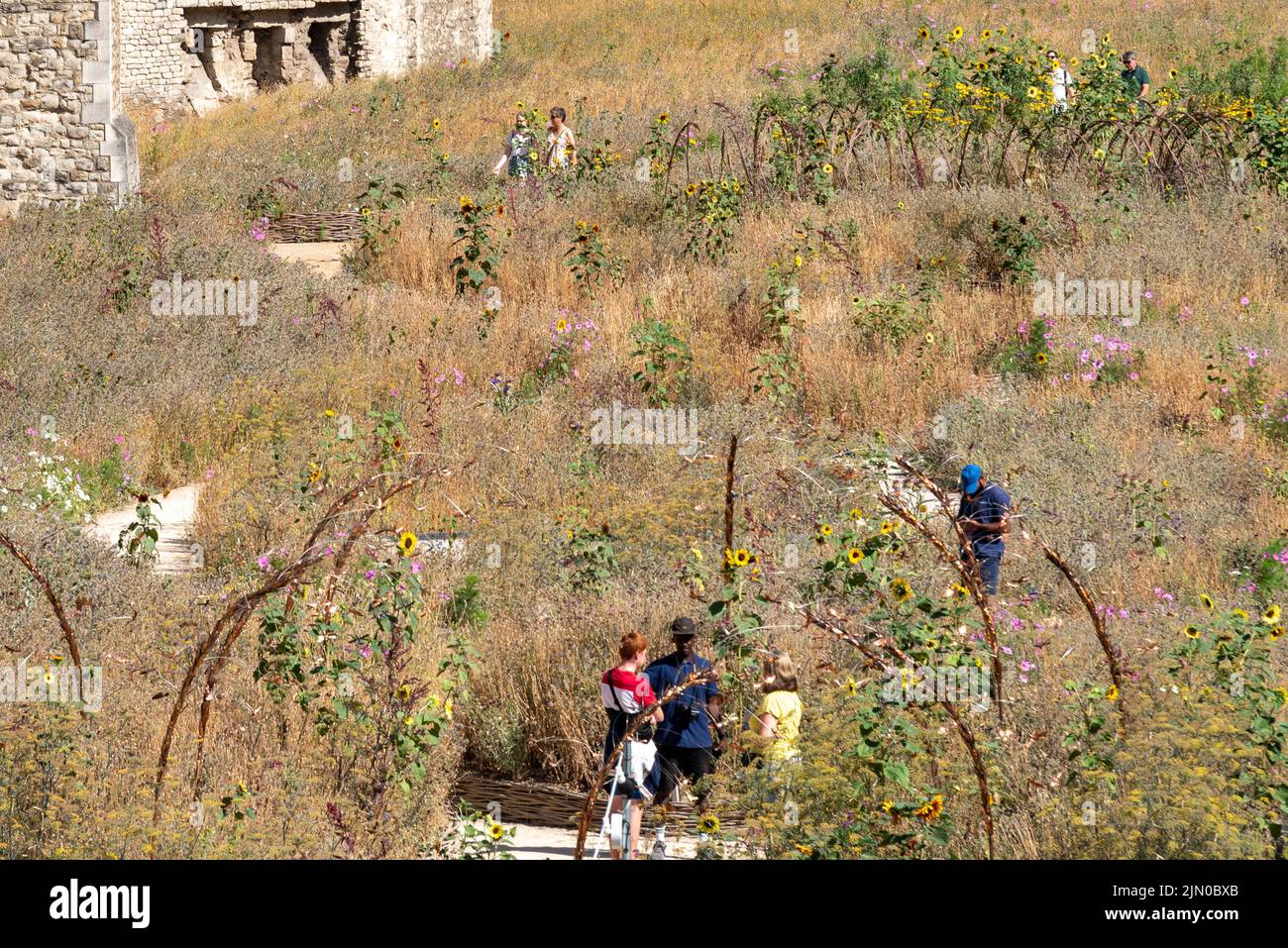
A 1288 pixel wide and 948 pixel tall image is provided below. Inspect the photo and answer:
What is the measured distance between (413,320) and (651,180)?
4461mm

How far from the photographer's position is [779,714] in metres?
5.91

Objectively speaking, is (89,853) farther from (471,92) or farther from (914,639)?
(471,92)

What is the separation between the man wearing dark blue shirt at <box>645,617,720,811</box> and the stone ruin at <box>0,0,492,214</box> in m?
11.3

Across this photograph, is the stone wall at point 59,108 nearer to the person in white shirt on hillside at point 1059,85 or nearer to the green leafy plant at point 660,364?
the green leafy plant at point 660,364

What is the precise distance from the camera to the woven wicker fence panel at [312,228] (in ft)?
53.6

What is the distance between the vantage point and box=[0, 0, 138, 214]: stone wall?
49.9 feet

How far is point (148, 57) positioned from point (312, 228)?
7.97m

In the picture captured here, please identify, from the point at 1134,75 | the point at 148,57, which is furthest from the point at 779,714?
the point at 148,57

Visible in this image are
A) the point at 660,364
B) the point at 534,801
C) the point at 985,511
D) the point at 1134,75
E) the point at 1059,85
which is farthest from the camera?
the point at 1134,75

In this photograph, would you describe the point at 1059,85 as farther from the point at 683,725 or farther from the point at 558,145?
the point at 683,725

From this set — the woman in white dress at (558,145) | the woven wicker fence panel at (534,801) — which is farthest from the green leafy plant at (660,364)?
the woman in white dress at (558,145)

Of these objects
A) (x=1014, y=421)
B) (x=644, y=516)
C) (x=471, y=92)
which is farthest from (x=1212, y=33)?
(x=644, y=516)

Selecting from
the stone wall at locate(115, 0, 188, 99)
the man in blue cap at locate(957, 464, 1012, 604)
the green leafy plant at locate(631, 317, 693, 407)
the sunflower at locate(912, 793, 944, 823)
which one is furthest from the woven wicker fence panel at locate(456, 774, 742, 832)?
the stone wall at locate(115, 0, 188, 99)

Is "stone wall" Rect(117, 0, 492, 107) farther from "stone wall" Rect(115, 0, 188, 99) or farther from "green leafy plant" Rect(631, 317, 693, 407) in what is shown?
"green leafy plant" Rect(631, 317, 693, 407)
